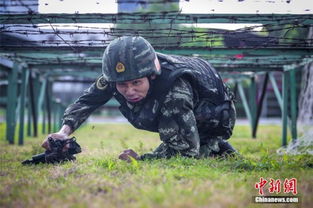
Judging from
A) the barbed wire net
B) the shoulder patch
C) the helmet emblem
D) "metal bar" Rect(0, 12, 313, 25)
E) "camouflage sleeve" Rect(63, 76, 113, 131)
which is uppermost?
"metal bar" Rect(0, 12, 313, 25)

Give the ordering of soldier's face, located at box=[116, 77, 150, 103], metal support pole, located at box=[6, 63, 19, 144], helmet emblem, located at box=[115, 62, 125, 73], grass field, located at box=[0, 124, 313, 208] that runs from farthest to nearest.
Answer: metal support pole, located at box=[6, 63, 19, 144] < soldier's face, located at box=[116, 77, 150, 103] < helmet emblem, located at box=[115, 62, 125, 73] < grass field, located at box=[0, 124, 313, 208]

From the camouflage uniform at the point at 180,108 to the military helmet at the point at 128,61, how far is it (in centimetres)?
25

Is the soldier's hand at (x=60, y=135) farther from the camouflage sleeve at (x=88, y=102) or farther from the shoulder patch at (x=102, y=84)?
the shoulder patch at (x=102, y=84)

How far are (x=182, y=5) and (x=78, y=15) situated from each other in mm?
894

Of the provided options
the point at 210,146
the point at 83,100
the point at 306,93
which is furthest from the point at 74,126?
the point at 306,93

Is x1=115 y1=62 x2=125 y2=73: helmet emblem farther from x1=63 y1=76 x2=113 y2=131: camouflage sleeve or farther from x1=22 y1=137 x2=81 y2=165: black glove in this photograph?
x1=22 y1=137 x2=81 y2=165: black glove

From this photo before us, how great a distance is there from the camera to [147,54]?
11.5 feet

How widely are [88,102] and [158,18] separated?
3.12 ft

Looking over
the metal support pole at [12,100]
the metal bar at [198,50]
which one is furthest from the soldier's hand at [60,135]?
the metal support pole at [12,100]

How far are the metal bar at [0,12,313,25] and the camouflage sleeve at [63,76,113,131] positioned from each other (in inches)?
20.9

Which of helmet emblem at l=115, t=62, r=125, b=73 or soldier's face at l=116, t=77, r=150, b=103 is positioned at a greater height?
helmet emblem at l=115, t=62, r=125, b=73

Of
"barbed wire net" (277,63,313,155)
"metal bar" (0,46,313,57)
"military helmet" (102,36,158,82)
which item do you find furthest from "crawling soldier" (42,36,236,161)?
"barbed wire net" (277,63,313,155)

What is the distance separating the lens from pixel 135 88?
3504 mm

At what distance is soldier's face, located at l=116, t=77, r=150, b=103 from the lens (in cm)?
348
